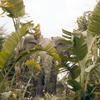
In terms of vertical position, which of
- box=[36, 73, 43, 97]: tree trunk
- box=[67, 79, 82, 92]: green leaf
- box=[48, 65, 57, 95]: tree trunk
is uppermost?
box=[67, 79, 82, 92]: green leaf

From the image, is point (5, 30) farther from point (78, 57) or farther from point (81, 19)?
point (78, 57)

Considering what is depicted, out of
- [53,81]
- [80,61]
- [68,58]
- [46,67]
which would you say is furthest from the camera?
[53,81]

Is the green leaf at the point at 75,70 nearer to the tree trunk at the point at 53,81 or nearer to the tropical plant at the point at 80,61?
the tropical plant at the point at 80,61

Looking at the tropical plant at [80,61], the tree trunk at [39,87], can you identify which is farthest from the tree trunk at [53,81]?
the tropical plant at [80,61]

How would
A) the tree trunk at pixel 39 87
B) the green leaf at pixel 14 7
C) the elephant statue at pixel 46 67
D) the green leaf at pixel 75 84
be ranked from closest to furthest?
the green leaf at pixel 75 84 → the green leaf at pixel 14 7 → the elephant statue at pixel 46 67 → the tree trunk at pixel 39 87

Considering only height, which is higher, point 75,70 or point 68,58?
point 68,58

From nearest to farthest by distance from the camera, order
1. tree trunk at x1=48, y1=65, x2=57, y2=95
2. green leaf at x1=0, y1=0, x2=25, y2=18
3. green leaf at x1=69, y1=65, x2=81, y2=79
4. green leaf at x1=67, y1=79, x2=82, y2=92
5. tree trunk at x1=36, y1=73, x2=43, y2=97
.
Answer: green leaf at x1=67, y1=79, x2=82, y2=92, green leaf at x1=69, y1=65, x2=81, y2=79, green leaf at x1=0, y1=0, x2=25, y2=18, tree trunk at x1=48, y1=65, x2=57, y2=95, tree trunk at x1=36, y1=73, x2=43, y2=97

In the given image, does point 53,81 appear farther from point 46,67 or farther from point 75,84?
point 75,84

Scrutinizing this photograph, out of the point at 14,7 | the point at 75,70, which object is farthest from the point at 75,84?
the point at 14,7

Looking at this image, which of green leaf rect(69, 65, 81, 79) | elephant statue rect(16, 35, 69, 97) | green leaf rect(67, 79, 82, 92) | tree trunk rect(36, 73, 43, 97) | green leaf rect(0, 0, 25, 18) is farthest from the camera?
tree trunk rect(36, 73, 43, 97)

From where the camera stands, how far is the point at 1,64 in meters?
3.39

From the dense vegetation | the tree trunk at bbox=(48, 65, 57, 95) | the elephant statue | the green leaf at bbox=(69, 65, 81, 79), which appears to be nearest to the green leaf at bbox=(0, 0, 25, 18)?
the dense vegetation

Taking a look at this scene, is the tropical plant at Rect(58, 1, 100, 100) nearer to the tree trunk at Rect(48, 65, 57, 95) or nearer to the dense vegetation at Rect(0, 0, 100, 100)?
the dense vegetation at Rect(0, 0, 100, 100)

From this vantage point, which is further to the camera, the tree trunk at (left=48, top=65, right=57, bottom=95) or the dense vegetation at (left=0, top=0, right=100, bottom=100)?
the tree trunk at (left=48, top=65, right=57, bottom=95)
